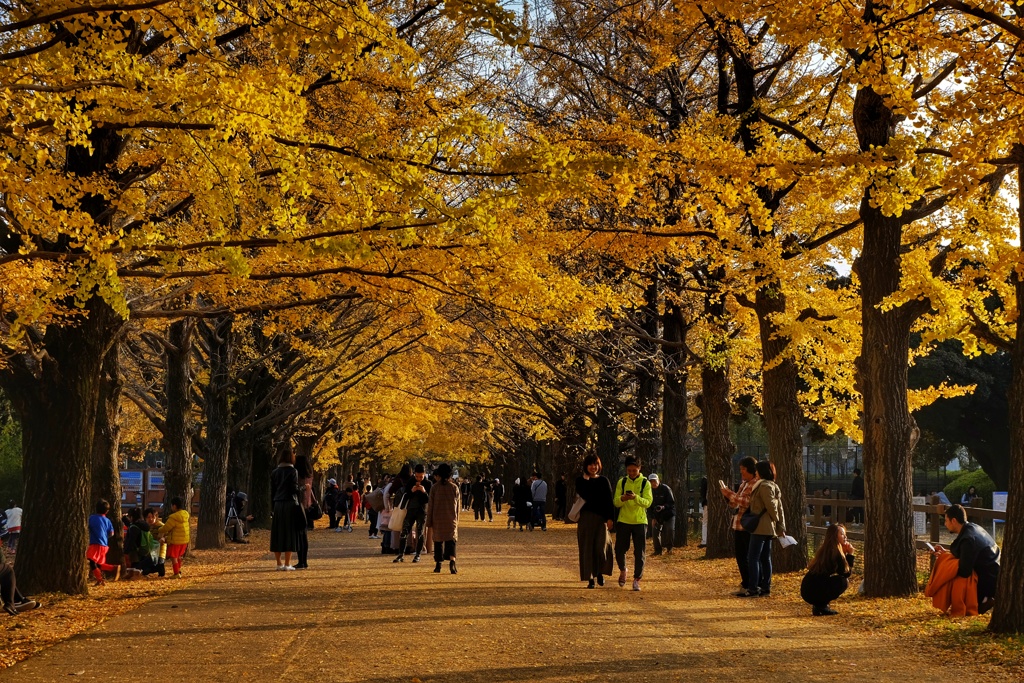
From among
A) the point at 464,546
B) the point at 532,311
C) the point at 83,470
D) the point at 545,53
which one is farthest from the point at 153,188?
the point at 464,546

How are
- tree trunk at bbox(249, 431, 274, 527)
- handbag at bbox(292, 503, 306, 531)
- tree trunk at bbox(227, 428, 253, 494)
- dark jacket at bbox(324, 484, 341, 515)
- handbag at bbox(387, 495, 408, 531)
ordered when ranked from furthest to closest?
dark jacket at bbox(324, 484, 341, 515) → tree trunk at bbox(249, 431, 274, 527) → tree trunk at bbox(227, 428, 253, 494) → handbag at bbox(387, 495, 408, 531) → handbag at bbox(292, 503, 306, 531)

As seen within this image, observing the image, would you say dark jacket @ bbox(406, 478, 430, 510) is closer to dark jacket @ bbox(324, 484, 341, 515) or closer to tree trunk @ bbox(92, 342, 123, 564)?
tree trunk @ bbox(92, 342, 123, 564)

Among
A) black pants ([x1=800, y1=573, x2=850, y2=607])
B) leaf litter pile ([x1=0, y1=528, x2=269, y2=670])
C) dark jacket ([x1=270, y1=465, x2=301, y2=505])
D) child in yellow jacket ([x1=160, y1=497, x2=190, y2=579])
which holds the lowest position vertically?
leaf litter pile ([x1=0, y1=528, x2=269, y2=670])

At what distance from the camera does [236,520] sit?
2836 centimetres

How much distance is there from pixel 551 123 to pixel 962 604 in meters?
11.6

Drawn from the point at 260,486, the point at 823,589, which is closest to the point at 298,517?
the point at 823,589

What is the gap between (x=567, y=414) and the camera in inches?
1521

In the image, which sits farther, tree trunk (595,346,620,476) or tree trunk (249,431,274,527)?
tree trunk (249,431,274,527)

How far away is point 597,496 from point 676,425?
31.1 ft

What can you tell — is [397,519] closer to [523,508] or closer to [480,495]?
[523,508]

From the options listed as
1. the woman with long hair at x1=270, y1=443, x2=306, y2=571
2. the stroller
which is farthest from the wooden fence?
the stroller

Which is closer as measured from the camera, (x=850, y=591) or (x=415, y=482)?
(x=850, y=591)

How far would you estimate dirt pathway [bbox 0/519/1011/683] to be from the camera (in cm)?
861

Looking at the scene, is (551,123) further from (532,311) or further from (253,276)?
(253,276)
